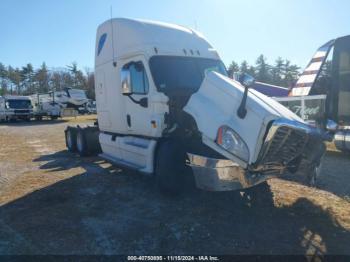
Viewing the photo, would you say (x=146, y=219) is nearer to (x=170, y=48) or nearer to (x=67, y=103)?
(x=170, y=48)

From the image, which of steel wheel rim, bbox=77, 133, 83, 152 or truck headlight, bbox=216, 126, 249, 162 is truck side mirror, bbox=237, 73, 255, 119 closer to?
truck headlight, bbox=216, 126, 249, 162

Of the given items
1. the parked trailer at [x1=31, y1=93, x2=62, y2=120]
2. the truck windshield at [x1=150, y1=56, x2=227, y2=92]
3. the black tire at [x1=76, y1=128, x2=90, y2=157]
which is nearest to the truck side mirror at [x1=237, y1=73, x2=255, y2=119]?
the truck windshield at [x1=150, y1=56, x2=227, y2=92]

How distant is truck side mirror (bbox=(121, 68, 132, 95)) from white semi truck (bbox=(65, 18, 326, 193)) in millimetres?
20

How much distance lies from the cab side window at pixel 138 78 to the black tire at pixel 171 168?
55.7 inches

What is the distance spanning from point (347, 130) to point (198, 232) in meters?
6.77

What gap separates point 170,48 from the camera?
257 inches

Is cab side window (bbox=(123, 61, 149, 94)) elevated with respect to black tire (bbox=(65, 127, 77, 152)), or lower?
elevated

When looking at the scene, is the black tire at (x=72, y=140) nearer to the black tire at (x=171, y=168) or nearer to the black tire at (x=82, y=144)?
the black tire at (x=82, y=144)

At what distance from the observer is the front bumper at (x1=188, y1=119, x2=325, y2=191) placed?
13.8 ft

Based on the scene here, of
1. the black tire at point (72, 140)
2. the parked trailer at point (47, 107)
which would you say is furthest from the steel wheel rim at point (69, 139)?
the parked trailer at point (47, 107)

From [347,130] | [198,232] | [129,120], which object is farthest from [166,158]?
[347,130]

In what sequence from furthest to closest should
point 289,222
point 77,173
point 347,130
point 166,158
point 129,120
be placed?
point 347,130, point 77,173, point 129,120, point 166,158, point 289,222

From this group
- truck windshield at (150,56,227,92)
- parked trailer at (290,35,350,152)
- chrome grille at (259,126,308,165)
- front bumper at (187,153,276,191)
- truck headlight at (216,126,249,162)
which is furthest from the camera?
parked trailer at (290,35,350,152)

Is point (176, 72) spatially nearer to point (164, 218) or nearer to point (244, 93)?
point (244, 93)
